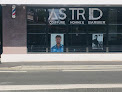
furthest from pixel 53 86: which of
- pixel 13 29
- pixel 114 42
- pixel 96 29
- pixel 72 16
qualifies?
pixel 114 42

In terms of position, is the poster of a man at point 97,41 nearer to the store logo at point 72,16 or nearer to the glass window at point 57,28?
the store logo at point 72,16

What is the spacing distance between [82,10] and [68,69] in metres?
5.06

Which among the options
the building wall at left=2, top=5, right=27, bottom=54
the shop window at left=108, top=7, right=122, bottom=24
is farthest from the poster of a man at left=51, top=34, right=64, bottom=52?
the shop window at left=108, top=7, right=122, bottom=24

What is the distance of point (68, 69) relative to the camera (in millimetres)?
11977

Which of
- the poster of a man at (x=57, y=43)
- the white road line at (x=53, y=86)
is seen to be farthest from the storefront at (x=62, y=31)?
the white road line at (x=53, y=86)

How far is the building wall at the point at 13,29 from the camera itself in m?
14.7

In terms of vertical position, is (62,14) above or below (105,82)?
above

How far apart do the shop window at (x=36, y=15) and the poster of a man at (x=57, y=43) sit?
4.59 feet

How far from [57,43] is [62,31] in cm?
94

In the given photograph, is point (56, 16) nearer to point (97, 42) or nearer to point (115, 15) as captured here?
point (97, 42)

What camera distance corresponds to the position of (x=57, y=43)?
15.2 m

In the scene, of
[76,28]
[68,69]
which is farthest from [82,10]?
[68,69]
